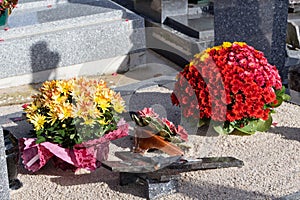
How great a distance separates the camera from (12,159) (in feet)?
10.9

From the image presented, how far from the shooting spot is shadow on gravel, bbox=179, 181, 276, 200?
3.24 metres

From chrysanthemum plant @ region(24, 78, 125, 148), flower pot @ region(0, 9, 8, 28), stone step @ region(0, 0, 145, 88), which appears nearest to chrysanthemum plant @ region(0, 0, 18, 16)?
flower pot @ region(0, 9, 8, 28)

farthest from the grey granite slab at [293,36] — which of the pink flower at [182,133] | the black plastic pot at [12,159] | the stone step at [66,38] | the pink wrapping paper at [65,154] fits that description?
the black plastic pot at [12,159]

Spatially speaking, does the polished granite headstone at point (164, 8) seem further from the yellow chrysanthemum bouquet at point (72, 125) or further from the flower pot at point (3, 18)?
the yellow chrysanthemum bouquet at point (72, 125)

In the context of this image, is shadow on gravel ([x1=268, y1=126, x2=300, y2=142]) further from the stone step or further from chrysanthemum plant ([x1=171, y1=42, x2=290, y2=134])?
the stone step

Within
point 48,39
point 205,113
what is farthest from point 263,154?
point 48,39

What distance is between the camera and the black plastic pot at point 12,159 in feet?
10.8

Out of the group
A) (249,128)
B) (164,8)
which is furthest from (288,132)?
(164,8)

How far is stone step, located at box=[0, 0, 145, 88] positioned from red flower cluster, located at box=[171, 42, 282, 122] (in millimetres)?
2211

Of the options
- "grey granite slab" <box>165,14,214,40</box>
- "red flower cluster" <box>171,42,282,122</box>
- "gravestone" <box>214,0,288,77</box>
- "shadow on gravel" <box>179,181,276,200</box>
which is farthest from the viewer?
"grey granite slab" <box>165,14,214,40</box>

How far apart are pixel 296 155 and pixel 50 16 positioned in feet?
11.2

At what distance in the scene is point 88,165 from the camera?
3.50 metres

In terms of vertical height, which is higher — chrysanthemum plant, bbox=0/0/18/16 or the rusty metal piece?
chrysanthemum plant, bbox=0/0/18/16

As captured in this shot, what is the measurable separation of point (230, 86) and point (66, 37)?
2505 millimetres
